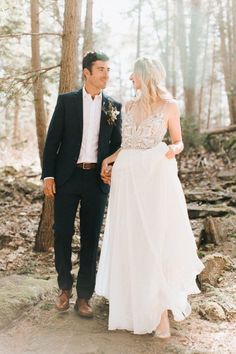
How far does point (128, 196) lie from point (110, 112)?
95 centimetres

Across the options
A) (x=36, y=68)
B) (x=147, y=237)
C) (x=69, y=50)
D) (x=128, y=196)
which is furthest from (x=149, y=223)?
(x=36, y=68)

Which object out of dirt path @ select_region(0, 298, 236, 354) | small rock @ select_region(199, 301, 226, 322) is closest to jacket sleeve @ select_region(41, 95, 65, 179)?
dirt path @ select_region(0, 298, 236, 354)

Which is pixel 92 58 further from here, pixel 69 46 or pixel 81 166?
pixel 69 46

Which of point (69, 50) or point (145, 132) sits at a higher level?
point (69, 50)

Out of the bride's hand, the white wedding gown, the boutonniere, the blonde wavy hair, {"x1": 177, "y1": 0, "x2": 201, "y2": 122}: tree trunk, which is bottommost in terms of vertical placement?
the white wedding gown

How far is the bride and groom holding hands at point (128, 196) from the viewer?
4.20 metres

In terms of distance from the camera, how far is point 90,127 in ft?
15.4

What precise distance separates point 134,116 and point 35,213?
6270 millimetres

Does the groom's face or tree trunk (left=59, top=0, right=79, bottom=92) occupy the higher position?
tree trunk (left=59, top=0, right=79, bottom=92)

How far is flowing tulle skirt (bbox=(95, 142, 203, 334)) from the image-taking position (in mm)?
4188

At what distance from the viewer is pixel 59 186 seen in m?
4.69

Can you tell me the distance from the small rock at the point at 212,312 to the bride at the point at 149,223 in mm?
510

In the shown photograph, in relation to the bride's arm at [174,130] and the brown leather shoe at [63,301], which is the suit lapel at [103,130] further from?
the brown leather shoe at [63,301]

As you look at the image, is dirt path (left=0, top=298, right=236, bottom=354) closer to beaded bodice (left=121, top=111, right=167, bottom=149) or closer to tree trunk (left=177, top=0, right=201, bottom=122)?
beaded bodice (left=121, top=111, right=167, bottom=149)
